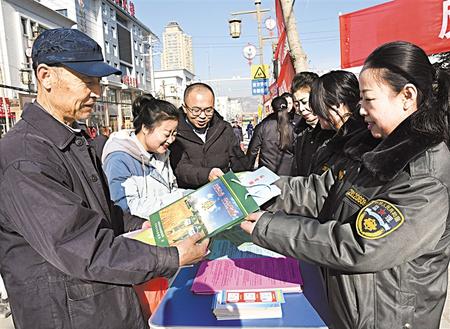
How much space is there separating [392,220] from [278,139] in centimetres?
297

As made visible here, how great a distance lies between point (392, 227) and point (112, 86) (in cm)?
3484

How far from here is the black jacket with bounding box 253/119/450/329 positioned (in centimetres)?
107

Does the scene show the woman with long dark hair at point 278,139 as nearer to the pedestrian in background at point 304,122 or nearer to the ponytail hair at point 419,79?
the pedestrian in background at point 304,122

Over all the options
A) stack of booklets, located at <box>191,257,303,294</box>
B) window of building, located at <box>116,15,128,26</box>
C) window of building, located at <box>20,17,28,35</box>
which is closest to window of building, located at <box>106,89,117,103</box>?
window of building, located at <box>116,15,128,26</box>

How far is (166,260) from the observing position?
1167mm

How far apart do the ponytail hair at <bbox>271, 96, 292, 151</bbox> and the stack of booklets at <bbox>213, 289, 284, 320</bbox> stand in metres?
2.69

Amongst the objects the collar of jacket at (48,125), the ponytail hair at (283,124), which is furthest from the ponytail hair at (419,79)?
the ponytail hair at (283,124)

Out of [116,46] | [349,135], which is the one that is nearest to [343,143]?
[349,135]

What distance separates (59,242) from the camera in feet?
3.36

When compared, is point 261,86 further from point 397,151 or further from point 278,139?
point 397,151

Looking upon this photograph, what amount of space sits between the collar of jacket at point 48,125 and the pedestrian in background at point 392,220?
0.76 metres

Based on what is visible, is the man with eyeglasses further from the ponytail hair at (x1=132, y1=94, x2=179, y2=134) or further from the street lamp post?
the street lamp post

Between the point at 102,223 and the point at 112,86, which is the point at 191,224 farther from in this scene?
the point at 112,86

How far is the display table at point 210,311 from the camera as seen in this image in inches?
50.0
